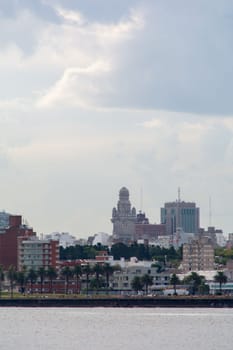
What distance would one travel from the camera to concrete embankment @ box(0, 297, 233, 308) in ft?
606
